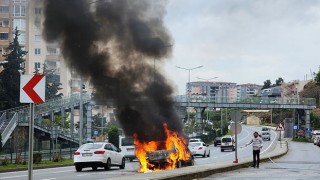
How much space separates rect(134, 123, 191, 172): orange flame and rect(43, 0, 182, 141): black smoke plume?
11.1 inches

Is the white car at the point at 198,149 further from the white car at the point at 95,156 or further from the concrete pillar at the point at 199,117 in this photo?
the concrete pillar at the point at 199,117

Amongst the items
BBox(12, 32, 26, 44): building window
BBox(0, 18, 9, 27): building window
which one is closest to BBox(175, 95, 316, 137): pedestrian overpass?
BBox(12, 32, 26, 44): building window

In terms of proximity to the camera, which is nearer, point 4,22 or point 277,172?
point 277,172

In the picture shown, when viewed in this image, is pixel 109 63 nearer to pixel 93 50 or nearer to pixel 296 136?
pixel 93 50

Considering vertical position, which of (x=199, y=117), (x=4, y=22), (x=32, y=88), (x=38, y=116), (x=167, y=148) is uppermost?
(x=4, y=22)

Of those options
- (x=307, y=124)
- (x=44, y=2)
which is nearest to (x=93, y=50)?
(x=44, y=2)

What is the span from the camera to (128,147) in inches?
1567

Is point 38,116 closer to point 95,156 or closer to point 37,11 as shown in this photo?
point 95,156

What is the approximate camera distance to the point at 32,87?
11516 mm

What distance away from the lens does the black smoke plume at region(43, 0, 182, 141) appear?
23.5 metres

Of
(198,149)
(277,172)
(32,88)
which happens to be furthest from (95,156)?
(198,149)

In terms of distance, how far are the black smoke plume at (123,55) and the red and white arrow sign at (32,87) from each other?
1166 centimetres

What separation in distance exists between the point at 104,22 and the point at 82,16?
1.22 metres

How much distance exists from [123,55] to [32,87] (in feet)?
43.9
